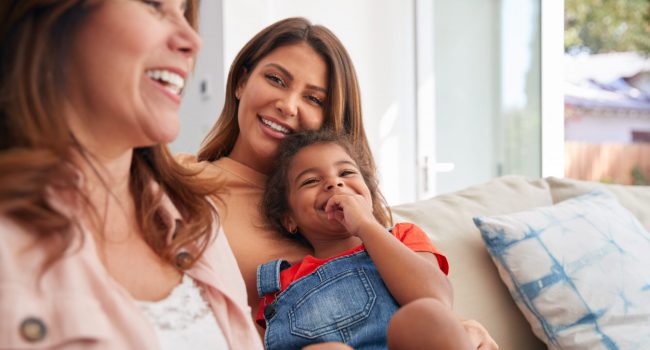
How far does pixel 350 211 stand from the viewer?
1470 millimetres

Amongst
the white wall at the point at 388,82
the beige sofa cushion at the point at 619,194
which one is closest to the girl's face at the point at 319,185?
the beige sofa cushion at the point at 619,194

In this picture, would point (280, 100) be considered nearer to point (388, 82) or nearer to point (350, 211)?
point (350, 211)

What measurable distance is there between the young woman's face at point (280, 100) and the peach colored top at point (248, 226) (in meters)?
0.05

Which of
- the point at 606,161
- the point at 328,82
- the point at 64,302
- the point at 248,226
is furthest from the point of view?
the point at 606,161

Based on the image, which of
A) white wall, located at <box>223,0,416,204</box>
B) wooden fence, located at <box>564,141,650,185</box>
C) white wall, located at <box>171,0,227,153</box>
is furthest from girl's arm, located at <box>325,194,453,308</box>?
wooden fence, located at <box>564,141,650,185</box>

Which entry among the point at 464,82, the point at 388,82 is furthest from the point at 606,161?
the point at 388,82

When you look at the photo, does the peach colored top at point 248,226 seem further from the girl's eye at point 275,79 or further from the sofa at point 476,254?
the sofa at point 476,254

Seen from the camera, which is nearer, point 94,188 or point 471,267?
point 94,188

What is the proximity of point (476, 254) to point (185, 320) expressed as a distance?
1.10 meters

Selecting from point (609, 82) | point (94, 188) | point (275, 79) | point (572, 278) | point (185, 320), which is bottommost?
point (572, 278)

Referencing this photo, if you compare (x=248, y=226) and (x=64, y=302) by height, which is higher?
(x=64, y=302)

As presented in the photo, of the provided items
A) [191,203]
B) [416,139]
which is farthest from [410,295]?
[416,139]

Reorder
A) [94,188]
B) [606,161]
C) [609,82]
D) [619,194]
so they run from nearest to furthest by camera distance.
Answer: [94,188] < [619,194] < [606,161] < [609,82]

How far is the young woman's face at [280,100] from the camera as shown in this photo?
167 cm
